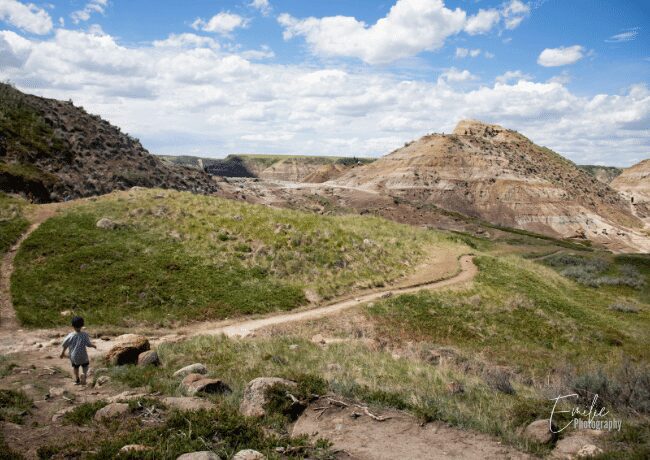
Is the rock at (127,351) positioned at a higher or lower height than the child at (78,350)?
lower

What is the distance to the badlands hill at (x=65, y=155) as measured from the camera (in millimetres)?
45594

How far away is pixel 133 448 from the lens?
26.8ft

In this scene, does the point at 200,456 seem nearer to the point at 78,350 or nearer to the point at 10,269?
the point at 78,350

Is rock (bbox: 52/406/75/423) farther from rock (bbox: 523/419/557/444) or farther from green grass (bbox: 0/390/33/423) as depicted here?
rock (bbox: 523/419/557/444)

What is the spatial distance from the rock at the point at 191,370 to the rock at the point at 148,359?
185 centimetres

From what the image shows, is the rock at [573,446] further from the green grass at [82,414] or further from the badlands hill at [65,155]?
the badlands hill at [65,155]

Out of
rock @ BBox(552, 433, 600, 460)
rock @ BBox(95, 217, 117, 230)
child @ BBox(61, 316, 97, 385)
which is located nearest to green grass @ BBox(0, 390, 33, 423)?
child @ BBox(61, 316, 97, 385)

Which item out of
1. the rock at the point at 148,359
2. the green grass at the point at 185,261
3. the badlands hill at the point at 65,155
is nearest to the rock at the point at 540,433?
the rock at the point at 148,359

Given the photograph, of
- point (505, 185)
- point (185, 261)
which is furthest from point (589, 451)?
point (505, 185)

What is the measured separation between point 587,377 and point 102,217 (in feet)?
104

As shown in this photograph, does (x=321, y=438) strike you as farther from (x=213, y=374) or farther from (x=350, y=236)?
(x=350, y=236)

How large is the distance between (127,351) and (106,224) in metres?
18.2

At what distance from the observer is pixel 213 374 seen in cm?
1409

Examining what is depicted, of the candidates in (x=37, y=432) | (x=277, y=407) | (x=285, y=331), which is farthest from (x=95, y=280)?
(x=277, y=407)
